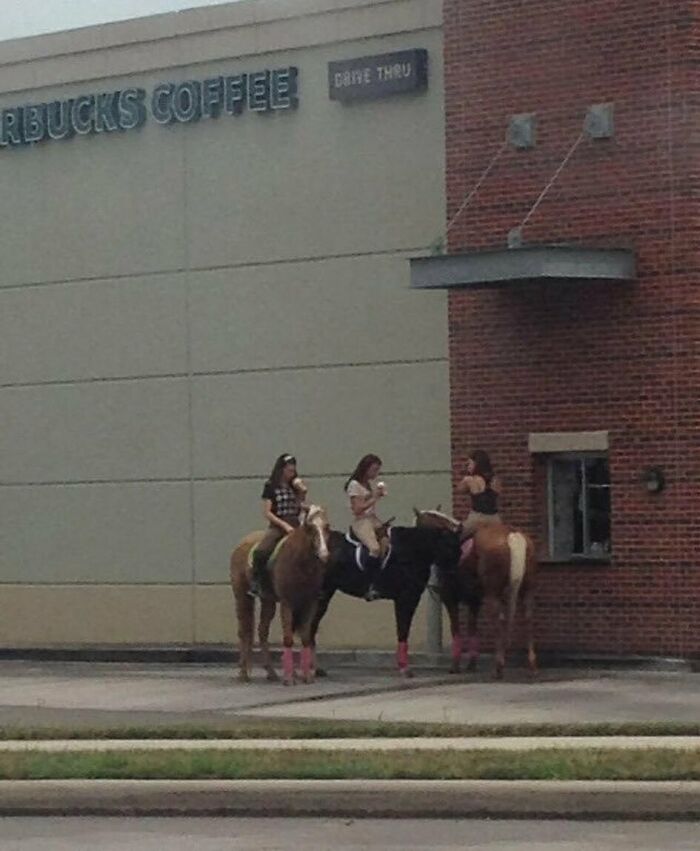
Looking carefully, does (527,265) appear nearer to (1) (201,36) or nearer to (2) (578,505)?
(2) (578,505)

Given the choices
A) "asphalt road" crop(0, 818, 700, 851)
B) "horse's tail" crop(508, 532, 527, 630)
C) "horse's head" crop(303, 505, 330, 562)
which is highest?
"horse's head" crop(303, 505, 330, 562)

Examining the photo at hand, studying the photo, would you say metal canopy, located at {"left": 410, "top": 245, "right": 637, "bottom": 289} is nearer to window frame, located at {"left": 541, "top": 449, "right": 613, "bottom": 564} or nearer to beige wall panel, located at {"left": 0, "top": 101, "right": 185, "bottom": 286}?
window frame, located at {"left": 541, "top": 449, "right": 613, "bottom": 564}

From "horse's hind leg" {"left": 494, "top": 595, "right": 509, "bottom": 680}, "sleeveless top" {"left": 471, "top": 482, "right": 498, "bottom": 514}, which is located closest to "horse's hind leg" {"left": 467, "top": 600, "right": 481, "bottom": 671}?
"horse's hind leg" {"left": 494, "top": 595, "right": 509, "bottom": 680}

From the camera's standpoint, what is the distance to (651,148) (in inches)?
994

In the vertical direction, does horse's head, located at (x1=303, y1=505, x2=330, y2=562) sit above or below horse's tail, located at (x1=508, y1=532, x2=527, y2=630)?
above

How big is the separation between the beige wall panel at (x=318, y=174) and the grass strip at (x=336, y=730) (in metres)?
9.05

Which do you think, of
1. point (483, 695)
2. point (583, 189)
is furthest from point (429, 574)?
point (583, 189)

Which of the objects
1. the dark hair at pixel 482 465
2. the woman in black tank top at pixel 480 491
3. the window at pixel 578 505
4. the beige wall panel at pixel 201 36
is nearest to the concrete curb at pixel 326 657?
the window at pixel 578 505

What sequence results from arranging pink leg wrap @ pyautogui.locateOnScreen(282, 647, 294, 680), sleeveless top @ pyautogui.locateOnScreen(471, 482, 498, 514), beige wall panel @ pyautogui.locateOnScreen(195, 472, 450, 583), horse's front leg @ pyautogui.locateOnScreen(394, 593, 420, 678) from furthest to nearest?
beige wall panel @ pyautogui.locateOnScreen(195, 472, 450, 583), sleeveless top @ pyautogui.locateOnScreen(471, 482, 498, 514), horse's front leg @ pyautogui.locateOnScreen(394, 593, 420, 678), pink leg wrap @ pyautogui.locateOnScreen(282, 647, 294, 680)

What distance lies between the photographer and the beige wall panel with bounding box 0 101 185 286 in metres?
30.6

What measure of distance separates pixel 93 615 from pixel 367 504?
722cm

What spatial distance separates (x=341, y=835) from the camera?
14930 mm

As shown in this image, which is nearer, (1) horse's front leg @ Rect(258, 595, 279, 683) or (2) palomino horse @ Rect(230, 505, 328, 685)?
(2) palomino horse @ Rect(230, 505, 328, 685)

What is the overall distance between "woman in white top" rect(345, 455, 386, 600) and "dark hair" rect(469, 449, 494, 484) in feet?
3.16
